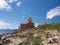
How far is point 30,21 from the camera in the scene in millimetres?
97312

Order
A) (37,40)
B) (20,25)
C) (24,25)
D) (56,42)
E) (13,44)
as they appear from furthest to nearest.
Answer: (20,25) → (24,25) → (13,44) → (37,40) → (56,42)

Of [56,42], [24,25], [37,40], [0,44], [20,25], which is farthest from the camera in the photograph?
[20,25]

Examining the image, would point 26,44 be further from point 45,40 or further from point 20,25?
point 20,25

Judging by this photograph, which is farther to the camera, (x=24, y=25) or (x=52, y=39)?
(x=24, y=25)

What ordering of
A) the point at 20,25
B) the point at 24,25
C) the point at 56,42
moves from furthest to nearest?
the point at 20,25, the point at 24,25, the point at 56,42

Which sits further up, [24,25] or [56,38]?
[24,25]

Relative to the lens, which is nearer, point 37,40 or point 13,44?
point 37,40

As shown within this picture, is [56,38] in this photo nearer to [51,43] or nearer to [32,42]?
[51,43]

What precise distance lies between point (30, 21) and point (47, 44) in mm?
66861

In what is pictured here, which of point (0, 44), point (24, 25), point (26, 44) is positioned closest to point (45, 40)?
point (26, 44)

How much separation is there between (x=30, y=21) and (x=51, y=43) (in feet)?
220

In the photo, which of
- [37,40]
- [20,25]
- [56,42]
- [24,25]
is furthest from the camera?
[20,25]

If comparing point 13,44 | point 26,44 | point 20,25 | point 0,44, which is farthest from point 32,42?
point 20,25

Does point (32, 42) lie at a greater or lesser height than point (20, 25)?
lesser
